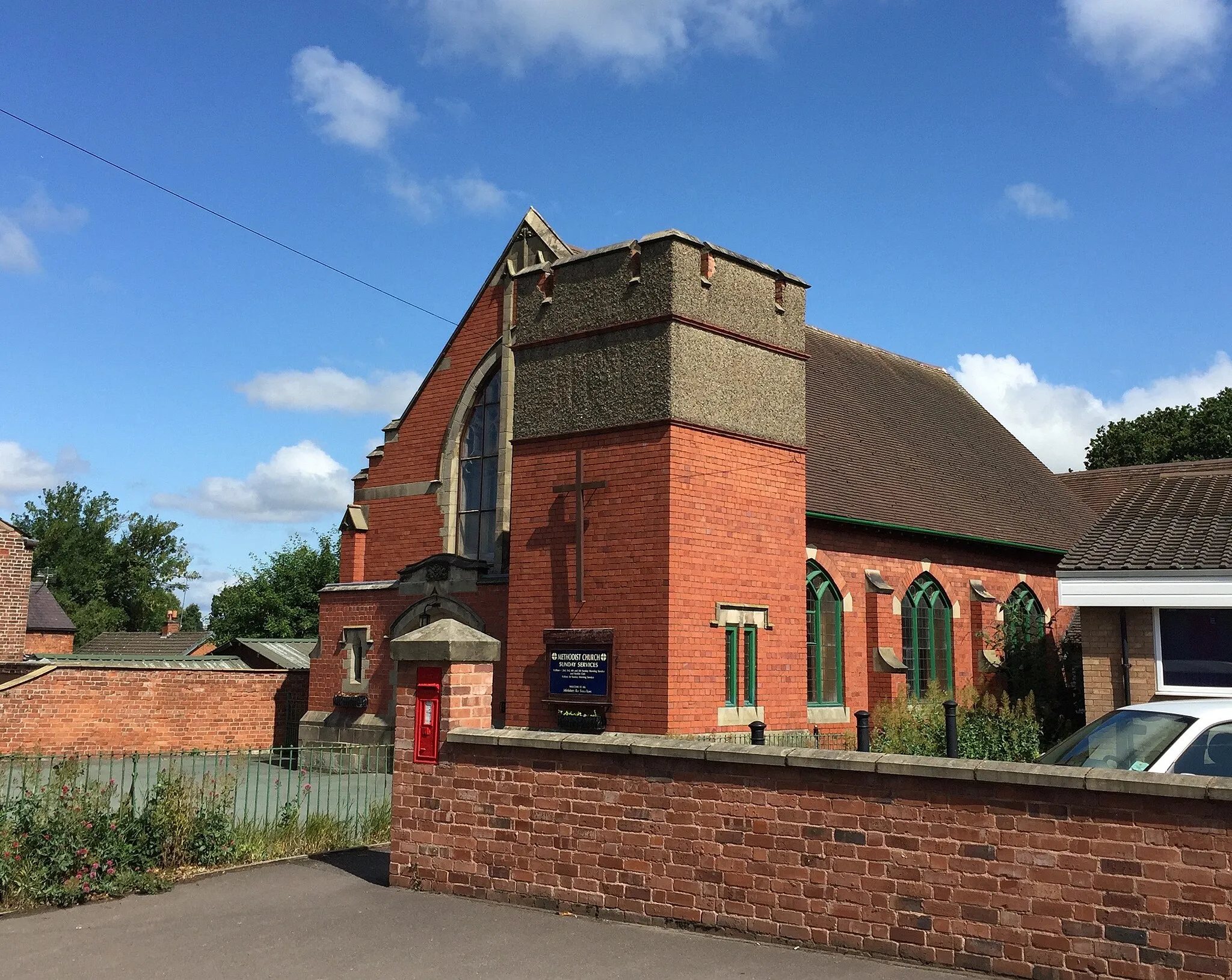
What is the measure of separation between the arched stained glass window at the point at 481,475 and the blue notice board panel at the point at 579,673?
18.6 ft

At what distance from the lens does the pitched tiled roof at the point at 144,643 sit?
61.5 metres

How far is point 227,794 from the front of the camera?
37.7ft

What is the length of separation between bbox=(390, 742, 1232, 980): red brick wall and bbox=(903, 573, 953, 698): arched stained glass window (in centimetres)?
1283

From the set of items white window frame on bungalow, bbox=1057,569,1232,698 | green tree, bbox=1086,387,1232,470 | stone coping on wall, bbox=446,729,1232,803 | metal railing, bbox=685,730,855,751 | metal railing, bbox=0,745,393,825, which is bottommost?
metal railing, bbox=0,745,393,825

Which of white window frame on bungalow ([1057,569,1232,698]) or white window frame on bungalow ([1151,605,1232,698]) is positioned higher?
white window frame on bungalow ([1057,569,1232,698])

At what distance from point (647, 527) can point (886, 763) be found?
7397 mm

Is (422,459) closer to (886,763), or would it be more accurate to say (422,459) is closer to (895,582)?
(895,582)

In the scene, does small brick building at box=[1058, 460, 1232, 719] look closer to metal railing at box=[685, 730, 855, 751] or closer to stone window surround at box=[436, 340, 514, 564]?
metal railing at box=[685, 730, 855, 751]

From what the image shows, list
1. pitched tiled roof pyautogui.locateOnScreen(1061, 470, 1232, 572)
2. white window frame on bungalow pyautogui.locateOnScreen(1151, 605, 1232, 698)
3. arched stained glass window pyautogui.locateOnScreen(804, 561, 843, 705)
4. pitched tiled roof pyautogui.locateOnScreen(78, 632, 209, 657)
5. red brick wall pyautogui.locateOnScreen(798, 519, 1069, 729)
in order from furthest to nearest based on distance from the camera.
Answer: pitched tiled roof pyautogui.locateOnScreen(78, 632, 209, 657), red brick wall pyautogui.locateOnScreen(798, 519, 1069, 729), arched stained glass window pyautogui.locateOnScreen(804, 561, 843, 705), pitched tiled roof pyautogui.locateOnScreen(1061, 470, 1232, 572), white window frame on bungalow pyautogui.locateOnScreen(1151, 605, 1232, 698)

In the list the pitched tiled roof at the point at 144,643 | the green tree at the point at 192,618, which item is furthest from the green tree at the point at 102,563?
the green tree at the point at 192,618

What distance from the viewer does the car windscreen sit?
7840mm

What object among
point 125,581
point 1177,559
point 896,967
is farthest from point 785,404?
point 125,581

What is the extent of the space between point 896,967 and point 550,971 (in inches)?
88.1

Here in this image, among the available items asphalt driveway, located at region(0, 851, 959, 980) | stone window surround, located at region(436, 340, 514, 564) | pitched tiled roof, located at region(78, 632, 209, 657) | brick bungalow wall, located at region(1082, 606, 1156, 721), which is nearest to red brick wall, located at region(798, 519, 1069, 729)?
brick bungalow wall, located at region(1082, 606, 1156, 721)
